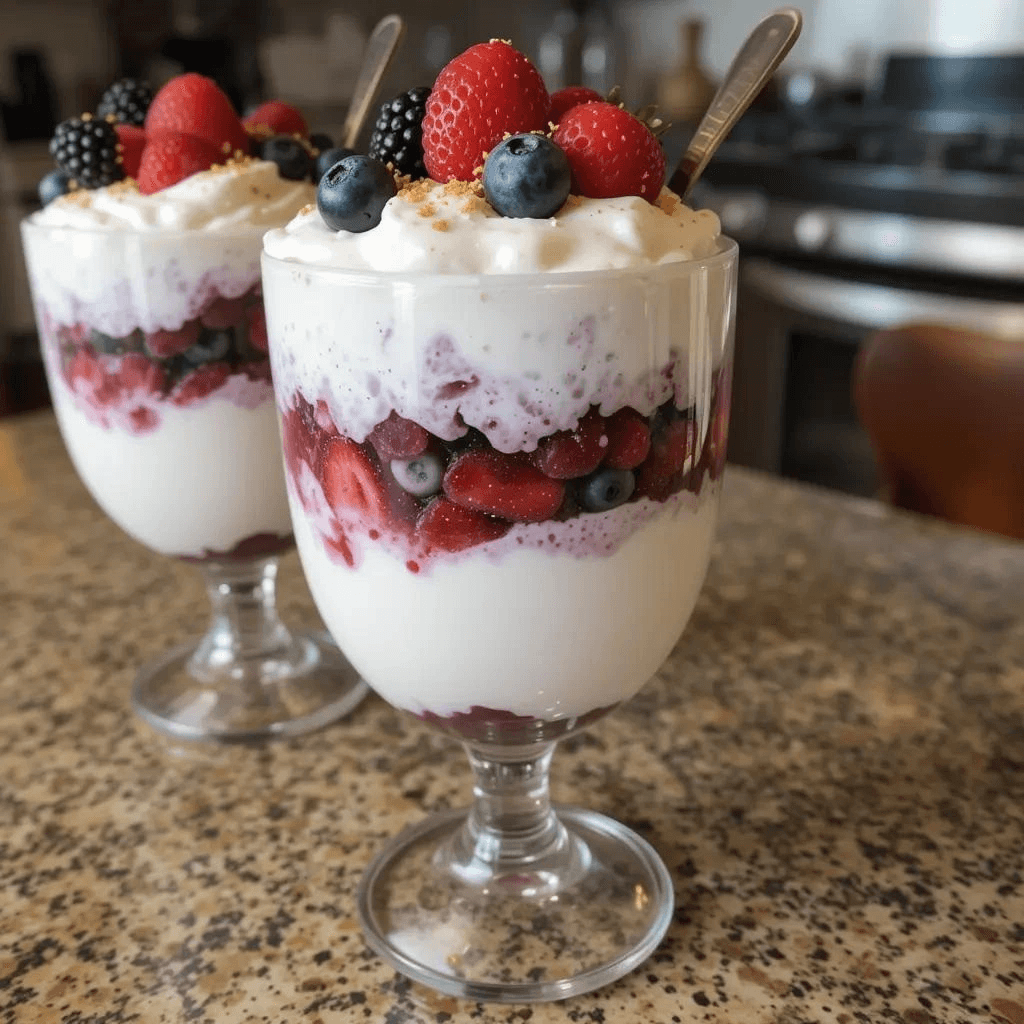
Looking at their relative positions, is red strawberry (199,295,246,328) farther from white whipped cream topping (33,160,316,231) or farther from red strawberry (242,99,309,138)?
red strawberry (242,99,309,138)

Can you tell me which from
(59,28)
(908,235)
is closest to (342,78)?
(59,28)

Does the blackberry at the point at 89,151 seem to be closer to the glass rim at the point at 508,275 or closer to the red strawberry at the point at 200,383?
the red strawberry at the point at 200,383

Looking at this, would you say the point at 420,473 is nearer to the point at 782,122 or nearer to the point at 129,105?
the point at 129,105

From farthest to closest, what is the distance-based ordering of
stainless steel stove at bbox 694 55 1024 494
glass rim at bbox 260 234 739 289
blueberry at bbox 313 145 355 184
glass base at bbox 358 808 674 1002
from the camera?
stainless steel stove at bbox 694 55 1024 494
blueberry at bbox 313 145 355 184
glass base at bbox 358 808 674 1002
glass rim at bbox 260 234 739 289

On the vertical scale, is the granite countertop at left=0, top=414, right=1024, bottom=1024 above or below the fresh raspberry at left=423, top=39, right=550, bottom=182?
below

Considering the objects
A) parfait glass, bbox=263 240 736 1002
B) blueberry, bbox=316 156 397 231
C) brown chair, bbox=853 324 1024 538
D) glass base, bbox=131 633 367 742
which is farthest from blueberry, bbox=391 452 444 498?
brown chair, bbox=853 324 1024 538

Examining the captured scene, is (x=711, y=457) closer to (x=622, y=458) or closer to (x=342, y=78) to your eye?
(x=622, y=458)

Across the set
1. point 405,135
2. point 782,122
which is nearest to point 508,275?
point 405,135
